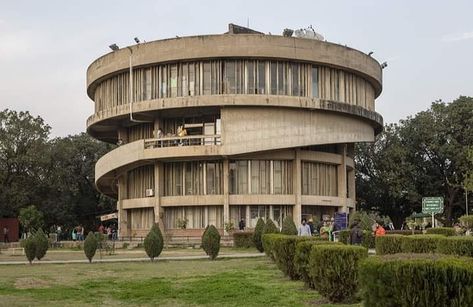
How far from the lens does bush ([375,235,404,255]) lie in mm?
19391

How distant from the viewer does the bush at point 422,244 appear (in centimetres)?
1716

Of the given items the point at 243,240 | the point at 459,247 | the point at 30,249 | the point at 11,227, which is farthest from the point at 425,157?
the point at 459,247

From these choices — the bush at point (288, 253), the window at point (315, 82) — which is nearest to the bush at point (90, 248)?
the bush at point (288, 253)

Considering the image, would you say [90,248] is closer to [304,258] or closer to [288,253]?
[288,253]

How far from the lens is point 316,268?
1273 cm

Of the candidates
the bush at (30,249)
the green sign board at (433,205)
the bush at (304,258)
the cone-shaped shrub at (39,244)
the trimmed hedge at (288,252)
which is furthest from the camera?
the green sign board at (433,205)

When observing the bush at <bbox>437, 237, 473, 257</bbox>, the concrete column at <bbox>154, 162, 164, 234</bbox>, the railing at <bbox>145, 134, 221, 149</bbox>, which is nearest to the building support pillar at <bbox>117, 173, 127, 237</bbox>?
A: the concrete column at <bbox>154, 162, 164, 234</bbox>

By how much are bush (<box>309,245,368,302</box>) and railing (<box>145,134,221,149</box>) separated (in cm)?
3408

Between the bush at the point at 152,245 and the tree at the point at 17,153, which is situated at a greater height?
the tree at the point at 17,153

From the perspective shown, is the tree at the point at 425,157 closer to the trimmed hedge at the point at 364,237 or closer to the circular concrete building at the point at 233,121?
the circular concrete building at the point at 233,121

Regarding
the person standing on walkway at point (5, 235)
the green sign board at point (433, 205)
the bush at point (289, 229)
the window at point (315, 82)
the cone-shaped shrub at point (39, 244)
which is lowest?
the person standing on walkway at point (5, 235)

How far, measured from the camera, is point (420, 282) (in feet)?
25.4

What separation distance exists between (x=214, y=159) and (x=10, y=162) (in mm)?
23150

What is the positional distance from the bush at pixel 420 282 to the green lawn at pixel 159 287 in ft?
14.3
